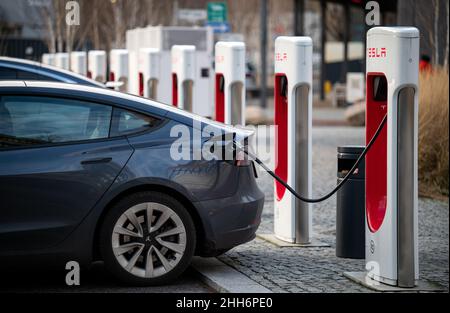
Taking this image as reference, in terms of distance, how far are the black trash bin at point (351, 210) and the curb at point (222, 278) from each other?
3.44 feet

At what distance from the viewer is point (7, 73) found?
12945 mm

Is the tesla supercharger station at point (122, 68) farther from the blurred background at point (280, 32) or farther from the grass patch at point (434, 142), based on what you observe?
the grass patch at point (434, 142)

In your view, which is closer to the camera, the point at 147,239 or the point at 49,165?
the point at 49,165

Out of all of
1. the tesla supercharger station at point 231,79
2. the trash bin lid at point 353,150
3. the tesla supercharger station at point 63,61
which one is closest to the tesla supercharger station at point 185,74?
the tesla supercharger station at point 231,79

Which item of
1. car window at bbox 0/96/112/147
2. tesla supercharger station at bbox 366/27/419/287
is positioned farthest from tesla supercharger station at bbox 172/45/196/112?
tesla supercharger station at bbox 366/27/419/287

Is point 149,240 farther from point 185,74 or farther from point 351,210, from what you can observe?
point 185,74

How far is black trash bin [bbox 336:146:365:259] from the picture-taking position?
353 inches

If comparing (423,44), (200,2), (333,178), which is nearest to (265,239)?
(333,178)

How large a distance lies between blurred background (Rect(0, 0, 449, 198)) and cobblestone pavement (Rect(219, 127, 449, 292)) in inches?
49.0

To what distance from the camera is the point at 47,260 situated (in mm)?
7559

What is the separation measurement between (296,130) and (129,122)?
2.19m

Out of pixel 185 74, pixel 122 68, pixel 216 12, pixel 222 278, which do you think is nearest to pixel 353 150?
pixel 222 278

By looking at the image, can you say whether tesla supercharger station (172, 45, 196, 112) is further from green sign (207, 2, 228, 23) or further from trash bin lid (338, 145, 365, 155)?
green sign (207, 2, 228, 23)
